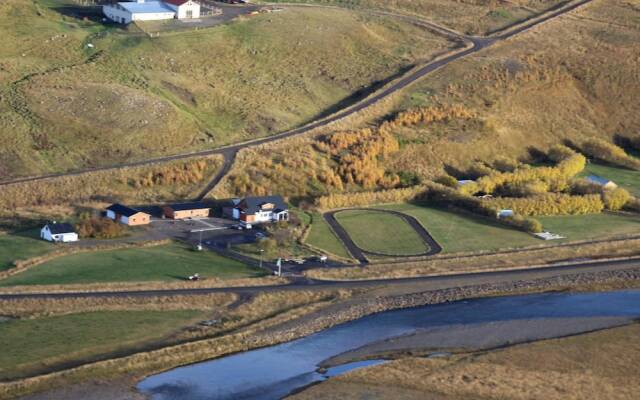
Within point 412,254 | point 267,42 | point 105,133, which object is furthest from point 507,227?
point 267,42

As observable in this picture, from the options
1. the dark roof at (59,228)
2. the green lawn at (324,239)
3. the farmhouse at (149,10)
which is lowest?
the green lawn at (324,239)

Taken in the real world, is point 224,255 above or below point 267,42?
below

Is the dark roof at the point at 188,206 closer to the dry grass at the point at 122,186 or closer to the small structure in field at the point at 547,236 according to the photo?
the dry grass at the point at 122,186

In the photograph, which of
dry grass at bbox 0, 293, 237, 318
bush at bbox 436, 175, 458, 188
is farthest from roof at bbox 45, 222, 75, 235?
bush at bbox 436, 175, 458, 188

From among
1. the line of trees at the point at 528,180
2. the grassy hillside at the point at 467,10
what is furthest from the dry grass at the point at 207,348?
the grassy hillside at the point at 467,10

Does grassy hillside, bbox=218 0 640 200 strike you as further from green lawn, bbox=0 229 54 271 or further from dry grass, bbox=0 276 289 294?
dry grass, bbox=0 276 289 294

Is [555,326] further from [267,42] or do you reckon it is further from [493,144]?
[267,42]
